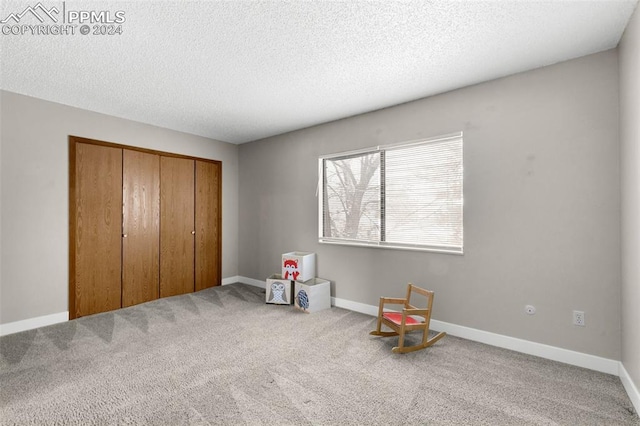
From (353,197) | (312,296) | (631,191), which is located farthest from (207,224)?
(631,191)

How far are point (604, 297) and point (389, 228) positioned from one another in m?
1.98

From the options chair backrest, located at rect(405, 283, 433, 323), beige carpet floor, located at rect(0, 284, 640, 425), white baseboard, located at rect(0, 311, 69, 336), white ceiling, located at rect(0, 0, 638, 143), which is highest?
white ceiling, located at rect(0, 0, 638, 143)

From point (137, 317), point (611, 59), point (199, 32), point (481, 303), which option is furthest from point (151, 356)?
point (611, 59)

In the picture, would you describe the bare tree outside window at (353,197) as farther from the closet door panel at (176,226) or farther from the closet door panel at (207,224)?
the closet door panel at (176,226)

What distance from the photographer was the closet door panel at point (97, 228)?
3740 millimetres

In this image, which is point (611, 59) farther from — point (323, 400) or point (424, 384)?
point (323, 400)

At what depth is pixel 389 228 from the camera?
3709 millimetres

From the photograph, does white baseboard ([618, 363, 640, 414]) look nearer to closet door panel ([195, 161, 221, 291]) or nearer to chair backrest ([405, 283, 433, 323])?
chair backrest ([405, 283, 433, 323])

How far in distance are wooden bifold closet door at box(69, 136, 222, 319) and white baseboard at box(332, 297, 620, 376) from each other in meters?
3.76

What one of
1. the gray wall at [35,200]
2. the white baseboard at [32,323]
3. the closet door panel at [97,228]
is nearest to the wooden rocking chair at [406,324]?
the closet door panel at [97,228]

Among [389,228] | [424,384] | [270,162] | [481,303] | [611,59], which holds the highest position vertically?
[611,59]

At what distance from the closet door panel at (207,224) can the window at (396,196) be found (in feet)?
6.68

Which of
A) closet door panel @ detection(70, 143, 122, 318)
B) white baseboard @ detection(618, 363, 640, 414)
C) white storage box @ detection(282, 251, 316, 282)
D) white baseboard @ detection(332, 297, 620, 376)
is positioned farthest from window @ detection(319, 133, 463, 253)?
closet door panel @ detection(70, 143, 122, 318)

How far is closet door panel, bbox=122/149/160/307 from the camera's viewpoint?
4172 mm
